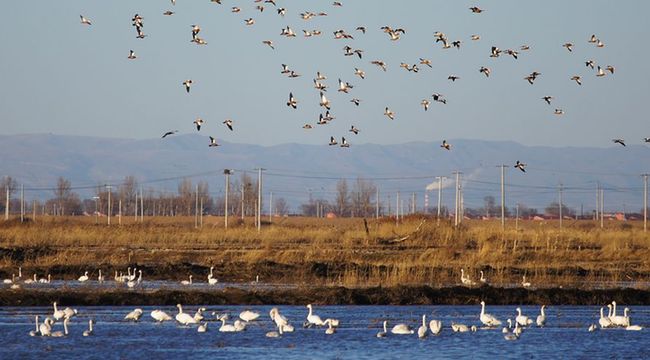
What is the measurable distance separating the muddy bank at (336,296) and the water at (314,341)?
6.78ft

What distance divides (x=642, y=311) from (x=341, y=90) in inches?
495

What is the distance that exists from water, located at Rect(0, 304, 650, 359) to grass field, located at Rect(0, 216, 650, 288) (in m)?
9.54

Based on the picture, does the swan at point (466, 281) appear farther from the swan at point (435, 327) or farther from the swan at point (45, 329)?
the swan at point (45, 329)

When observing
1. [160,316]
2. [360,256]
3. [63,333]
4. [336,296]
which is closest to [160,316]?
[160,316]

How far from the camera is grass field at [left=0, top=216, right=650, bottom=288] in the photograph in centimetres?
4444

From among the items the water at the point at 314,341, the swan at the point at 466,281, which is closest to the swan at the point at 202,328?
the water at the point at 314,341

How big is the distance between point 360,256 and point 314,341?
24771mm

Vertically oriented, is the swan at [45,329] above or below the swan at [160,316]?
below

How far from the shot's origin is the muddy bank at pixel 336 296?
3569 cm

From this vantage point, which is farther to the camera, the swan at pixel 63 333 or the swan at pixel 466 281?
the swan at pixel 466 281

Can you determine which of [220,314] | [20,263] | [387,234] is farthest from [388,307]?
[387,234]

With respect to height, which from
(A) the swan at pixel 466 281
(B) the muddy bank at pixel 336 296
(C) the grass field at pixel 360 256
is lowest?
(B) the muddy bank at pixel 336 296

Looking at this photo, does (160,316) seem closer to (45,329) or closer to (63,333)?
(63,333)

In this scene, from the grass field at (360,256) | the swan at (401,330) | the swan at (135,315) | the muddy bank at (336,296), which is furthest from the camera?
the grass field at (360,256)
